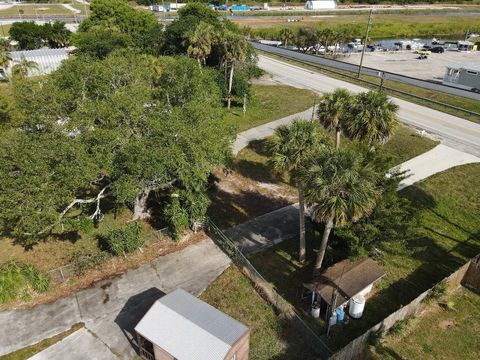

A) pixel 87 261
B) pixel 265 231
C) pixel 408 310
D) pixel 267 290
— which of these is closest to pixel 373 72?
pixel 265 231

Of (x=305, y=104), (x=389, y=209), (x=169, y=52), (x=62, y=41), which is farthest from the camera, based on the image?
(x=62, y=41)

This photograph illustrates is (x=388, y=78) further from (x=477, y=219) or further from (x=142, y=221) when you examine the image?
(x=142, y=221)

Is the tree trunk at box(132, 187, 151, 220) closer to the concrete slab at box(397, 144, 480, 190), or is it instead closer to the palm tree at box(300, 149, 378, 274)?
the palm tree at box(300, 149, 378, 274)

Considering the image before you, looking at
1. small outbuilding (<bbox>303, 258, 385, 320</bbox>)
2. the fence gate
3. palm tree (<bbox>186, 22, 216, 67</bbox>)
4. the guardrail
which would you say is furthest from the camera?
the guardrail

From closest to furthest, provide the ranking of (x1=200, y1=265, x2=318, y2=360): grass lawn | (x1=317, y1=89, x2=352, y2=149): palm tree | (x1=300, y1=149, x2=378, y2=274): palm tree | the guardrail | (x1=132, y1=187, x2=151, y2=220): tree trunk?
1. (x1=300, y1=149, x2=378, y2=274): palm tree
2. (x1=200, y1=265, x2=318, y2=360): grass lawn
3. (x1=132, y1=187, x2=151, y2=220): tree trunk
4. (x1=317, y1=89, x2=352, y2=149): palm tree
5. the guardrail

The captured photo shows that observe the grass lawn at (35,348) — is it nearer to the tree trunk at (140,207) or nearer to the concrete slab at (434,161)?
the tree trunk at (140,207)

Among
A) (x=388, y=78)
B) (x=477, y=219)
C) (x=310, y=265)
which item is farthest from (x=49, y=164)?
(x=388, y=78)

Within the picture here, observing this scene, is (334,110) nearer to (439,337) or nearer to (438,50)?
(439,337)

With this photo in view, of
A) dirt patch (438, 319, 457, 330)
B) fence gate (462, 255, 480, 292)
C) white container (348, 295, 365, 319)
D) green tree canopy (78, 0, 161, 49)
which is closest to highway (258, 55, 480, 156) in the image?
fence gate (462, 255, 480, 292)
